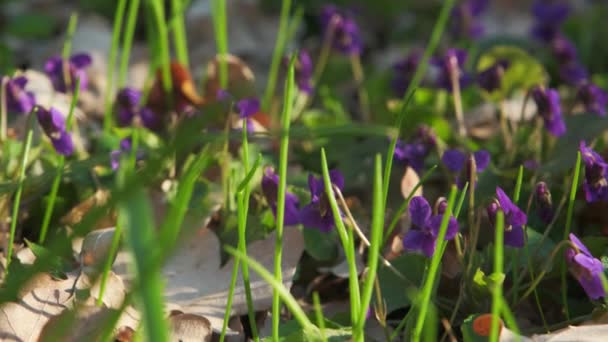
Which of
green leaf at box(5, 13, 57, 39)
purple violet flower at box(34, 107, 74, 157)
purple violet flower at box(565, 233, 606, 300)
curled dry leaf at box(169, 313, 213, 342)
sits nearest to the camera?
purple violet flower at box(565, 233, 606, 300)

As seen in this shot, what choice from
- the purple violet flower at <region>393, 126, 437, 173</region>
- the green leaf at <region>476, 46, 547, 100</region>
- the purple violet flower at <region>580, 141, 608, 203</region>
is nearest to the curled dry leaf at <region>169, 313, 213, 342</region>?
the purple violet flower at <region>393, 126, 437, 173</region>

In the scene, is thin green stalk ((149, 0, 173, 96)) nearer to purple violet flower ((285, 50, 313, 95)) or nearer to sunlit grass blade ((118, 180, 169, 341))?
purple violet flower ((285, 50, 313, 95))

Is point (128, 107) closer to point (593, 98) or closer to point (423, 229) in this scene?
point (423, 229)

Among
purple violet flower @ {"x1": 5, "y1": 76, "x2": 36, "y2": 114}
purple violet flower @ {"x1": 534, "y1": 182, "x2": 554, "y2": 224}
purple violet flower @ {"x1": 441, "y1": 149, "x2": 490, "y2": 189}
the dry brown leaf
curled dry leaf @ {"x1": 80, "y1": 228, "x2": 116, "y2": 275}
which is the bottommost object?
the dry brown leaf

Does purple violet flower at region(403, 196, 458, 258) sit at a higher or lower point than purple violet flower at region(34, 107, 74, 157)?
lower

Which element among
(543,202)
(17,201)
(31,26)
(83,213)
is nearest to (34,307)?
(17,201)

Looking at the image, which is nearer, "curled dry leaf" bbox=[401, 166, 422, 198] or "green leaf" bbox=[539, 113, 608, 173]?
"curled dry leaf" bbox=[401, 166, 422, 198]
